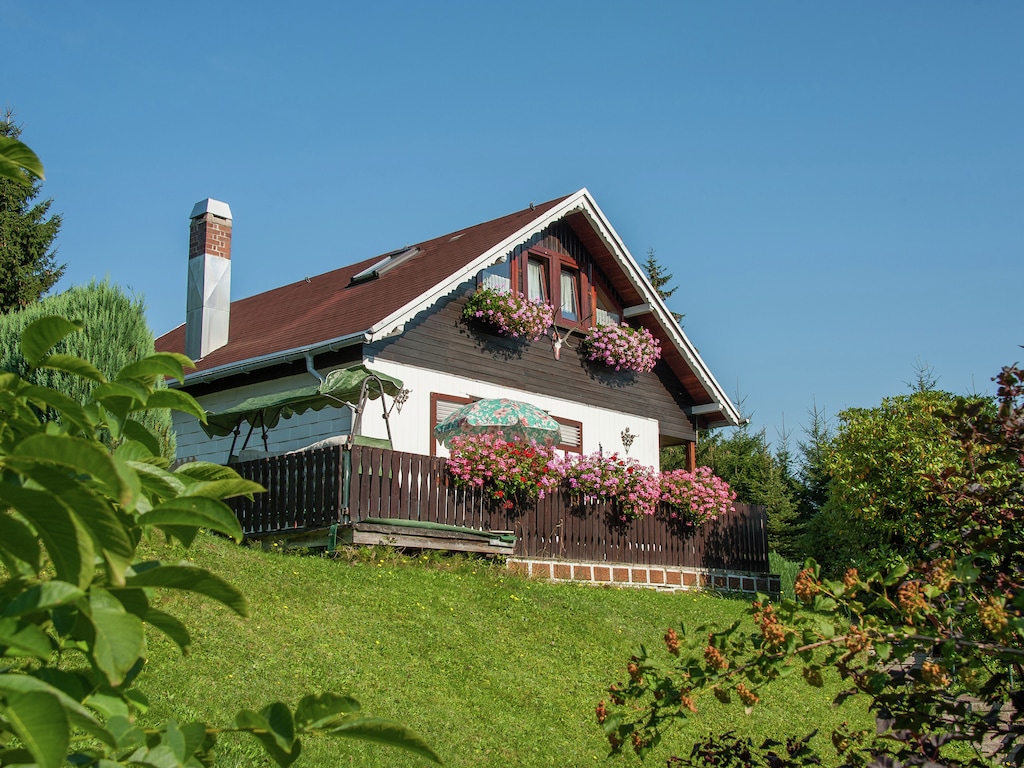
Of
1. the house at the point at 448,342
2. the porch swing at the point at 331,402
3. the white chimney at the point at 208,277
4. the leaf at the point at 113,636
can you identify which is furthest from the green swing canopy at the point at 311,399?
the leaf at the point at 113,636

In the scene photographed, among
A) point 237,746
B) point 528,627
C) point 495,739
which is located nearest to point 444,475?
point 528,627

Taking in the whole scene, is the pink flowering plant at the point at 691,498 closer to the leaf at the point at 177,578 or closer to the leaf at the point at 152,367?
the leaf at the point at 152,367

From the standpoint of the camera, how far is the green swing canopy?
16062 millimetres

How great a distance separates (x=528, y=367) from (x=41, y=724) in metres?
18.6

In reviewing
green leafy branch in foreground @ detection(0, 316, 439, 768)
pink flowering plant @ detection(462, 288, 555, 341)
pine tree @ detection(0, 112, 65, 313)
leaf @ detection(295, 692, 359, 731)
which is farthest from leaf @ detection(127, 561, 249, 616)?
pine tree @ detection(0, 112, 65, 313)

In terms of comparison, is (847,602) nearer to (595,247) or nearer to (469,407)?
(469,407)

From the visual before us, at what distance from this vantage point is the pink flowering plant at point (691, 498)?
18.2 meters

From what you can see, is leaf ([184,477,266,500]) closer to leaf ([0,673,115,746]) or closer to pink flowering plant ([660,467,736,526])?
leaf ([0,673,115,746])

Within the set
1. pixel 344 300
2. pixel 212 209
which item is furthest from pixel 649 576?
pixel 212 209

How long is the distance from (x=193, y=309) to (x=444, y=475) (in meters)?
7.96

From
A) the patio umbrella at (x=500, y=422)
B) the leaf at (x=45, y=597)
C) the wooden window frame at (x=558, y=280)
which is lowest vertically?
the leaf at (x=45, y=597)

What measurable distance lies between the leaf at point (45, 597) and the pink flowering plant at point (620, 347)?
64.3ft

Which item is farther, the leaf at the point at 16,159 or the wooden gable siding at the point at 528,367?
the wooden gable siding at the point at 528,367

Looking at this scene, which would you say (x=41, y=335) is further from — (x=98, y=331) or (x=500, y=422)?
(x=500, y=422)
